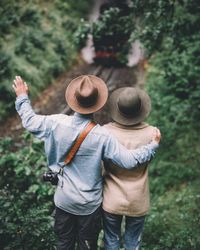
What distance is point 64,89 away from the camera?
15.9 meters

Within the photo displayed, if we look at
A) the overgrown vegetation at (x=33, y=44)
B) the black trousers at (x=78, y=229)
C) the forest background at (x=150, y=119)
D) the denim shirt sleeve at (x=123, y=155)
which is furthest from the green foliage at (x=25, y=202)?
the overgrown vegetation at (x=33, y=44)

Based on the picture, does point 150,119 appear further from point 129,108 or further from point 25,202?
point 129,108

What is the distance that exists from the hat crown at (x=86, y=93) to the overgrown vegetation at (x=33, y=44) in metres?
8.49

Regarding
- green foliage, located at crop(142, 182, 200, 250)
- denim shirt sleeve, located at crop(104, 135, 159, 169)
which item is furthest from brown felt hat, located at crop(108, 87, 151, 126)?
green foliage, located at crop(142, 182, 200, 250)

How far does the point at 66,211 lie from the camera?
4383mm

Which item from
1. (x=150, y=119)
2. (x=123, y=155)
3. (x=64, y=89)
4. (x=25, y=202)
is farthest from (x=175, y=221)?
(x=64, y=89)

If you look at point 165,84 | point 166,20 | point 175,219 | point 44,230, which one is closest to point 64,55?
point 165,84

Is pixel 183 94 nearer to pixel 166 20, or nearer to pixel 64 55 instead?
pixel 166 20

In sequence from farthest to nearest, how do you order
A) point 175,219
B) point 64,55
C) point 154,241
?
point 64,55 → point 175,219 → point 154,241

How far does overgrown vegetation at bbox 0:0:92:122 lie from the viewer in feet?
44.2

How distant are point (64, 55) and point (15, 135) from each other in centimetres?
708

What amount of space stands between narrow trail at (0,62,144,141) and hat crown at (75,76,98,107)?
7.62 meters

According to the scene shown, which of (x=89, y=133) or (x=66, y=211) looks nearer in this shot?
(x=89, y=133)

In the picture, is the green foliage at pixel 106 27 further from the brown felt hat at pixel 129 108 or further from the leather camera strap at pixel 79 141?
the leather camera strap at pixel 79 141
